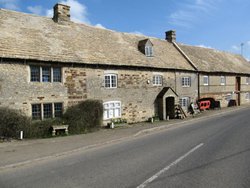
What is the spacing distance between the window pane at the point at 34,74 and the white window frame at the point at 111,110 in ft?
19.1

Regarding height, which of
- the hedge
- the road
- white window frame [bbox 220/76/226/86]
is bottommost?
the road

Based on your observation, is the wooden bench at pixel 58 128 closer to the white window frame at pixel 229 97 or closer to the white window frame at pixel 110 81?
the white window frame at pixel 110 81

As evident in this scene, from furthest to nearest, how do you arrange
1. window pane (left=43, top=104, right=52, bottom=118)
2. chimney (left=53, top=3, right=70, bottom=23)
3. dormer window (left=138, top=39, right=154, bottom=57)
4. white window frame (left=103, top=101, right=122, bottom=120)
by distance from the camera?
dormer window (left=138, top=39, right=154, bottom=57), chimney (left=53, top=3, right=70, bottom=23), white window frame (left=103, top=101, right=122, bottom=120), window pane (left=43, top=104, right=52, bottom=118)

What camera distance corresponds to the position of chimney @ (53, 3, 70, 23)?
22531 millimetres

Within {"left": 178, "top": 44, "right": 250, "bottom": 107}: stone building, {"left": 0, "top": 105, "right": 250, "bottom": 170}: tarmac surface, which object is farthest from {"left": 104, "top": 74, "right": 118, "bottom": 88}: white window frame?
{"left": 178, "top": 44, "right": 250, "bottom": 107}: stone building

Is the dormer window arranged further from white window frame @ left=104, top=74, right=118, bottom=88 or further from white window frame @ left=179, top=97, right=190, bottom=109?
white window frame @ left=179, top=97, right=190, bottom=109

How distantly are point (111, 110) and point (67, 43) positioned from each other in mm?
6286

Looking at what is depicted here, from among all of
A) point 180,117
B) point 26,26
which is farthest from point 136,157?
point 180,117

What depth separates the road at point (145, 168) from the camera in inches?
286

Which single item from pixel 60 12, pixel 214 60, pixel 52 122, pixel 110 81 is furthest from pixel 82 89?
pixel 214 60

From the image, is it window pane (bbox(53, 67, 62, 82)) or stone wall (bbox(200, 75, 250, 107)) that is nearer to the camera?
window pane (bbox(53, 67, 62, 82))

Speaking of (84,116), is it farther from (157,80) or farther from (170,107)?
(170,107)

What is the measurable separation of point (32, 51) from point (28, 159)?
9.38 metres

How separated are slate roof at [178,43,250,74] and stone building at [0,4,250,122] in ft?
7.58
